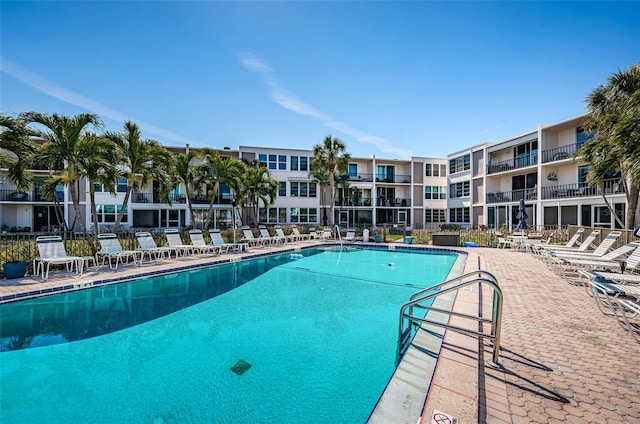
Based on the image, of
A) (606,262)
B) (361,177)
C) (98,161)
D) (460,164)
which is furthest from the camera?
(361,177)

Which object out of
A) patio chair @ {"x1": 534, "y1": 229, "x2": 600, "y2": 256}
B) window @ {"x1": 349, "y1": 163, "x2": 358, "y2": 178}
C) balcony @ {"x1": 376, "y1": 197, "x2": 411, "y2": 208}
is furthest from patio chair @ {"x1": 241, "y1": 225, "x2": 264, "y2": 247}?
balcony @ {"x1": 376, "y1": 197, "x2": 411, "y2": 208}

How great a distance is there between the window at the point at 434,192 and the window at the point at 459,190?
3.43 ft

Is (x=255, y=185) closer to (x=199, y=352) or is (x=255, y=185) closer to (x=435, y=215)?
(x=199, y=352)

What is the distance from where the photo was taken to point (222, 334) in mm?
5824

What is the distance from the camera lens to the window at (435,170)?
3425 centimetres

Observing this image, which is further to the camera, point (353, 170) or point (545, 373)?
point (353, 170)

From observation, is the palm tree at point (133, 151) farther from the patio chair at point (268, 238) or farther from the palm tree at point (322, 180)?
the palm tree at point (322, 180)

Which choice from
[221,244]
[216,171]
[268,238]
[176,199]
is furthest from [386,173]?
[221,244]

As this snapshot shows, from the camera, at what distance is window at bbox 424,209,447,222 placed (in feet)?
112

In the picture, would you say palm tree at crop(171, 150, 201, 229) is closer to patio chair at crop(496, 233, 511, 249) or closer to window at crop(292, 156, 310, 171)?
window at crop(292, 156, 310, 171)

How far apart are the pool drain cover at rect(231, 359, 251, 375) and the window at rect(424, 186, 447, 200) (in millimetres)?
32444

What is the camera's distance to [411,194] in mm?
33500

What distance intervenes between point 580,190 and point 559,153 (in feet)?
10.9

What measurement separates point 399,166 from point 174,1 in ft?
93.0
